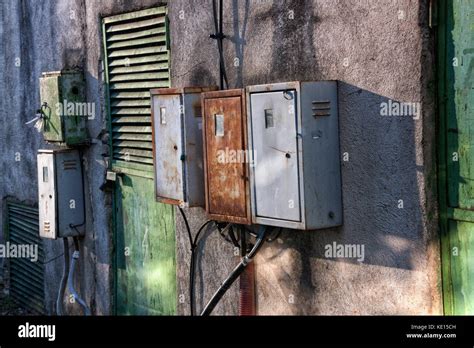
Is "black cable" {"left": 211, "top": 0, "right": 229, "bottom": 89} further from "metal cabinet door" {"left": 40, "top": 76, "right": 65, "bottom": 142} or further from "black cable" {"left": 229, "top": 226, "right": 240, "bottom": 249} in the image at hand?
"metal cabinet door" {"left": 40, "top": 76, "right": 65, "bottom": 142}

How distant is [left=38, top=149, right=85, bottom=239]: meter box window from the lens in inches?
332

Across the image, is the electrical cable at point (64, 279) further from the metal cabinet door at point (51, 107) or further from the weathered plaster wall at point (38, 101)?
the metal cabinet door at point (51, 107)

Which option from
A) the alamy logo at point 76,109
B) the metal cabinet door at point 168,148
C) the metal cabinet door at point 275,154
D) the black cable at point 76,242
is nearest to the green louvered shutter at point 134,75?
the alamy logo at point 76,109

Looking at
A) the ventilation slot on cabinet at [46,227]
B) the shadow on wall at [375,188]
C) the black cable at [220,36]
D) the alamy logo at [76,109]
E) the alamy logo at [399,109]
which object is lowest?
the ventilation slot on cabinet at [46,227]

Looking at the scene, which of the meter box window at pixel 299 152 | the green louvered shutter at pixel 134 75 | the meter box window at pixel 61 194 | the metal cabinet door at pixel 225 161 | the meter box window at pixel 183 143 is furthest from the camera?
the meter box window at pixel 61 194

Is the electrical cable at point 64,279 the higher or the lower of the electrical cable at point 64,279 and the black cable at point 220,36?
the lower

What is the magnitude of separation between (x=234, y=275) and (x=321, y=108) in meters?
1.51

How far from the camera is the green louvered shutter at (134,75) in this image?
7273 mm

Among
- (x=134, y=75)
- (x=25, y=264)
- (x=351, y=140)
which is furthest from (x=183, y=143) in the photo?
(x=25, y=264)

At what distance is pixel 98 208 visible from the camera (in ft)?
27.6

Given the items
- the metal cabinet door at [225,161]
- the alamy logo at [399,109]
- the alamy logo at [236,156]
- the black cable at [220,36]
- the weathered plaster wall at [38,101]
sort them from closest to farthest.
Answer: the alamy logo at [399,109] → the alamy logo at [236,156] → the metal cabinet door at [225,161] → the black cable at [220,36] → the weathered plaster wall at [38,101]

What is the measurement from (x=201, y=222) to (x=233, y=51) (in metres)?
1.38

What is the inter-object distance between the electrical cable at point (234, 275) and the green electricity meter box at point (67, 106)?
2840mm

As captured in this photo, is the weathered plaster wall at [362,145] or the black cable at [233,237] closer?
the weathered plaster wall at [362,145]
